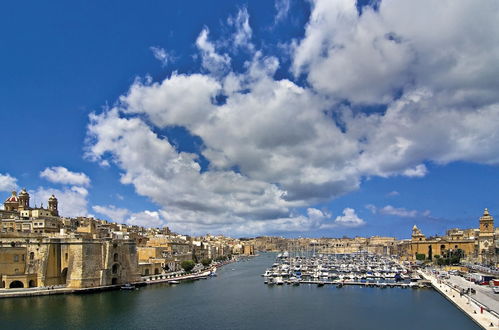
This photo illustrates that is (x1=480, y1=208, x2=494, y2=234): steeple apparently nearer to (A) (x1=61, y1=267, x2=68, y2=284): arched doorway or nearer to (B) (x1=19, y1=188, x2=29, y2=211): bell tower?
(A) (x1=61, y1=267, x2=68, y2=284): arched doorway

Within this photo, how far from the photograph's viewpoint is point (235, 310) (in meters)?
34.6

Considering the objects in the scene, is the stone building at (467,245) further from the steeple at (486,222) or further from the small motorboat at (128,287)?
the small motorboat at (128,287)

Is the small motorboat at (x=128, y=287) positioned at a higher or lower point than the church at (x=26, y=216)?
lower

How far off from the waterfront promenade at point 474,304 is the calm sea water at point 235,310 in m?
0.60

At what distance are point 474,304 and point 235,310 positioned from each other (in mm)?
16857

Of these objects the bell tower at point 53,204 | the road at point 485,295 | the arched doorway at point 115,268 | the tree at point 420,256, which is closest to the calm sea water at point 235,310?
the road at point 485,295

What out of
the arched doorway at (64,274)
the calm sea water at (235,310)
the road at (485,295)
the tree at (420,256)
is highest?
the arched doorway at (64,274)

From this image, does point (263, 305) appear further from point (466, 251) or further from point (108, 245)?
point (466, 251)

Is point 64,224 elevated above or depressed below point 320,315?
above

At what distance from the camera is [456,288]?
131ft

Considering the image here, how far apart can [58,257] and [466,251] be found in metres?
66.2

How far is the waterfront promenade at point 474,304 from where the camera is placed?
2556 cm

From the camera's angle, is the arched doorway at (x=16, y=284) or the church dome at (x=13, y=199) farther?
the church dome at (x=13, y=199)

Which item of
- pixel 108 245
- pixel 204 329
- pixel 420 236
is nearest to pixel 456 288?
pixel 204 329
